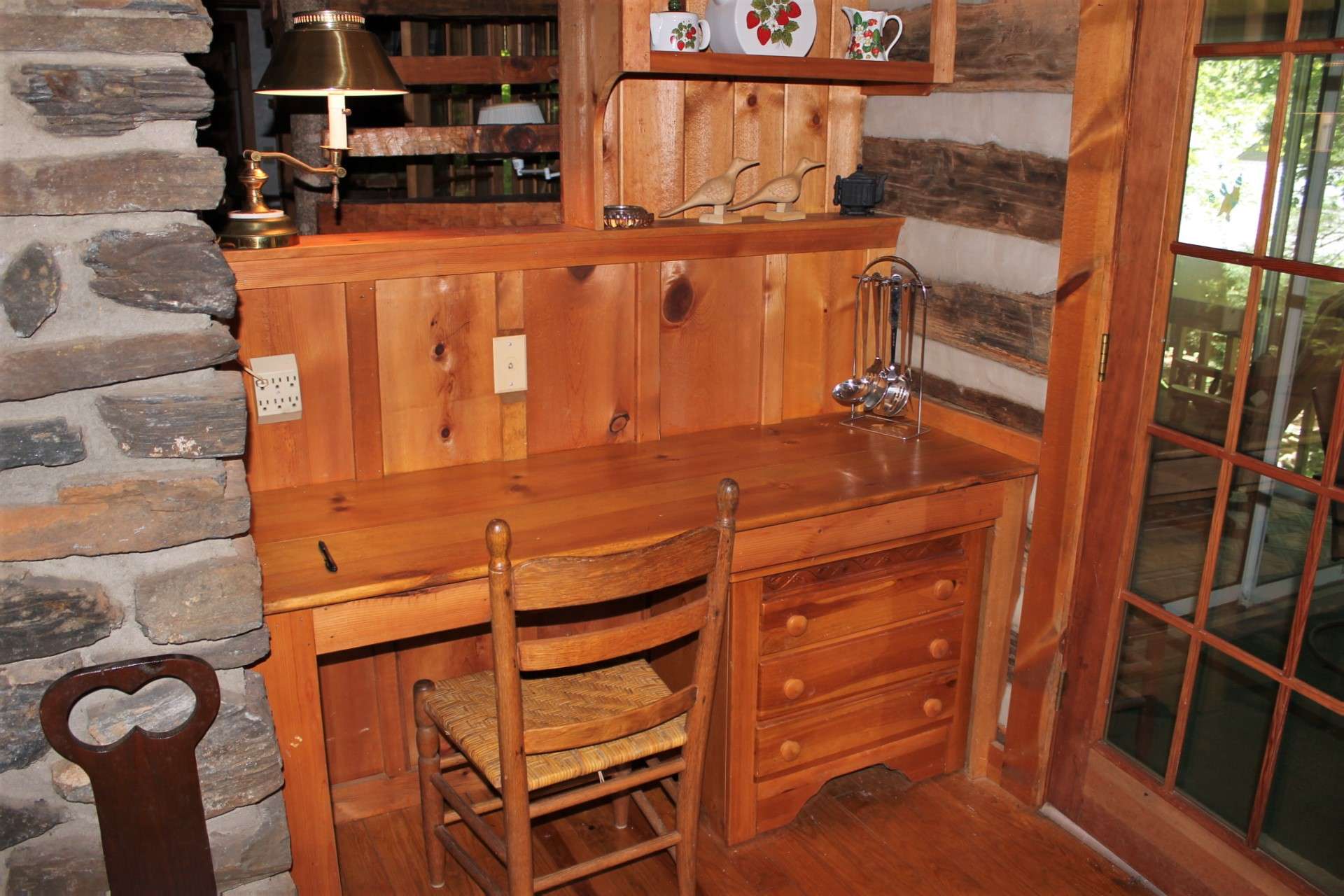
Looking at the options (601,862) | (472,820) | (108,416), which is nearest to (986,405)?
(601,862)

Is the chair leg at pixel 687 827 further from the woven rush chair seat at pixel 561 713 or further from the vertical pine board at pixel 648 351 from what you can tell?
the vertical pine board at pixel 648 351

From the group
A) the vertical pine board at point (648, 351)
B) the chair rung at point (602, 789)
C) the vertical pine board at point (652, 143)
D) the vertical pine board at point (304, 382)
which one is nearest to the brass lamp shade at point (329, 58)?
the vertical pine board at point (304, 382)

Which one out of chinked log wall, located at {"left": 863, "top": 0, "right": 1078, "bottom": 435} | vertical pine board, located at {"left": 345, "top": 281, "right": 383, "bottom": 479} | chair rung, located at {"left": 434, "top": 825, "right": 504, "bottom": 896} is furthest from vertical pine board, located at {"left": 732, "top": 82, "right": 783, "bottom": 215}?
chair rung, located at {"left": 434, "top": 825, "right": 504, "bottom": 896}

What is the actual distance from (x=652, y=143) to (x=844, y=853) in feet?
5.02

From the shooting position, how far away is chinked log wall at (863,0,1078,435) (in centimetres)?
228

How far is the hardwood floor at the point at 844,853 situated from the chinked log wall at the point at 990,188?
849mm

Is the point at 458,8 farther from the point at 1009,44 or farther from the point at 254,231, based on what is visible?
the point at 1009,44

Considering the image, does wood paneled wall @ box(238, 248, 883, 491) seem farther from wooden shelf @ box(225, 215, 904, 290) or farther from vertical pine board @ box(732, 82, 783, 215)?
vertical pine board @ box(732, 82, 783, 215)

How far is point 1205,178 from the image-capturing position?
2.01 m

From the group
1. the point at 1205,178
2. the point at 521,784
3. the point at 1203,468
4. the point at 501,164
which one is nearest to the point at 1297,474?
the point at 1203,468

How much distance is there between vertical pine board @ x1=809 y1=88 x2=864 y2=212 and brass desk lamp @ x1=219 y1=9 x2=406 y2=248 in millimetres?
1040

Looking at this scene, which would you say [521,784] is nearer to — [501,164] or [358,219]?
[358,219]

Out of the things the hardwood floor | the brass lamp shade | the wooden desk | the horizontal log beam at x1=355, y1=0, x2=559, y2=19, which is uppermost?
the horizontal log beam at x1=355, y1=0, x2=559, y2=19

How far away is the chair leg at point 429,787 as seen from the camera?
7.23 feet
